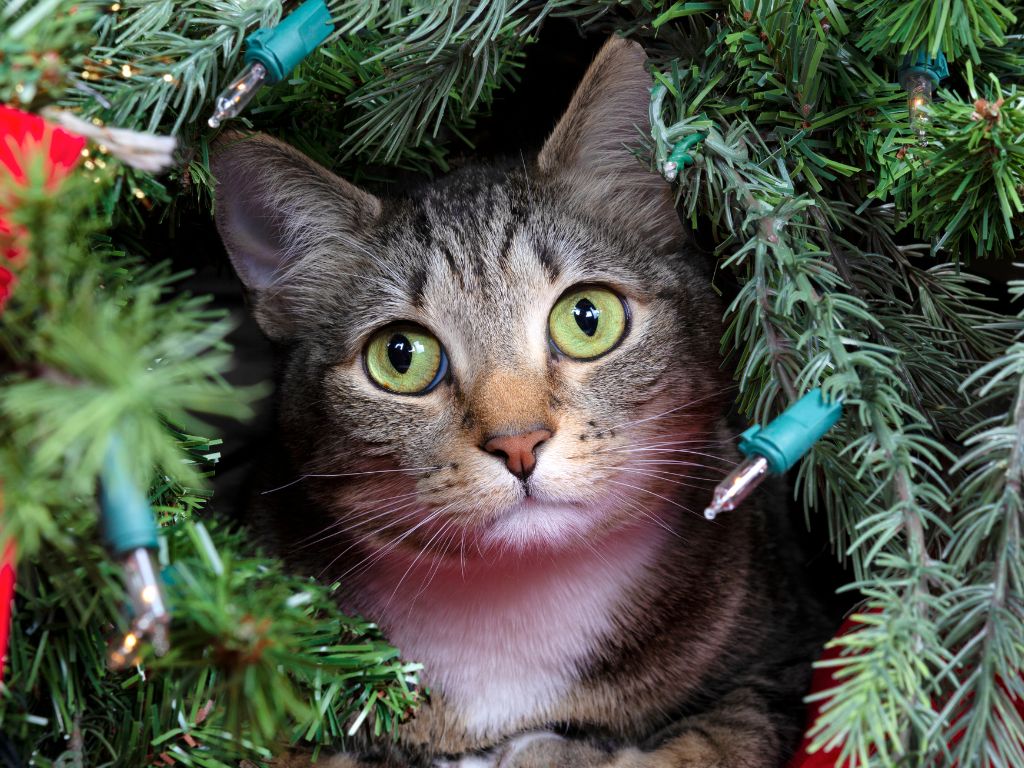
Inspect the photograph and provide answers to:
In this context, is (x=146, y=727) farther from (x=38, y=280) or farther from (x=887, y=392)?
(x=887, y=392)

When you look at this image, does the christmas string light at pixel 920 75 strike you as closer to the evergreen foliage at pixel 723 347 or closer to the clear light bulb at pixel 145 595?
the evergreen foliage at pixel 723 347

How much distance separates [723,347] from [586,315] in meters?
0.17

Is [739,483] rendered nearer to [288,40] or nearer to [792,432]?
[792,432]

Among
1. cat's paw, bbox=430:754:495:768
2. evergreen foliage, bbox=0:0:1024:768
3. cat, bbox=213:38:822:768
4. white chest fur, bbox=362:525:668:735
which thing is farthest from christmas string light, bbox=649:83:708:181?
cat's paw, bbox=430:754:495:768

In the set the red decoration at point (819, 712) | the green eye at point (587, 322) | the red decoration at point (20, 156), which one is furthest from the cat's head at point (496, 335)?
the red decoration at point (20, 156)

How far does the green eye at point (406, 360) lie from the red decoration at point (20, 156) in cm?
47

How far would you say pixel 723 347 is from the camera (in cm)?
88

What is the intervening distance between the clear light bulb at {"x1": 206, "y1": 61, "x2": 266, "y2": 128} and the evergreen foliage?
8 cm

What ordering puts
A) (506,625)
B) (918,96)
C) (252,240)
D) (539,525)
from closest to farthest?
(918,96) → (539,525) → (506,625) → (252,240)

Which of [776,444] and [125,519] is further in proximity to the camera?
[776,444]

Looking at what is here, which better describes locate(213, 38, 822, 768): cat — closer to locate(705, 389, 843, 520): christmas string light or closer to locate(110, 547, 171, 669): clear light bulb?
locate(705, 389, 843, 520): christmas string light

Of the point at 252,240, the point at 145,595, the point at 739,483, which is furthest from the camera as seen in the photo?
the point at 252,240

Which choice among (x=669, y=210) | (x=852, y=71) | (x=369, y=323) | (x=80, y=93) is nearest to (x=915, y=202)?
(x=852, y=71)

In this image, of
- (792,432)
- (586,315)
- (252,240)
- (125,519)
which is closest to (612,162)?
(586,315)
